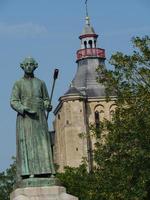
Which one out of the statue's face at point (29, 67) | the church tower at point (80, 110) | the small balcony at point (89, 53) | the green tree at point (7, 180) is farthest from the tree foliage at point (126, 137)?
the small balcony at point (89, 53)

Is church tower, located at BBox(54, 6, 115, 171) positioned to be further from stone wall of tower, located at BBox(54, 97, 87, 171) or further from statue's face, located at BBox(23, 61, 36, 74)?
statue's face, located at BBox(23, 61, 36, 74)

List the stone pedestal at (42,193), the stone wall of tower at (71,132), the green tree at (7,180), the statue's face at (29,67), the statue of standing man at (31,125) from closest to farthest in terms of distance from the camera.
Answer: the stone pedestal at (42,193), the statue of standing man at (31,125), the statue's face at (29,67), the green tree at (7,180), the stone wall of tower at (71,132)

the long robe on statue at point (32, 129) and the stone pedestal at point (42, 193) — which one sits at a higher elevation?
the long robe on statue at point (32, 129)

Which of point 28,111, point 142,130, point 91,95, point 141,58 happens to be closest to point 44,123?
point 28,111

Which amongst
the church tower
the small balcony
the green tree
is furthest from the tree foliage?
the small balcony

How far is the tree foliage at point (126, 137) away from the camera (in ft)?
137

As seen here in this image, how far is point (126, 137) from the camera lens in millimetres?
43312

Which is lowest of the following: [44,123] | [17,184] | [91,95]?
[17,184]

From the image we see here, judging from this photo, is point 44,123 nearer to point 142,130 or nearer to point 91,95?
point 142,130

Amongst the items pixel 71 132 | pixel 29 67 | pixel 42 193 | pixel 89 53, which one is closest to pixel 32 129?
pixel 29 67

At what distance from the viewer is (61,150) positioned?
129 m

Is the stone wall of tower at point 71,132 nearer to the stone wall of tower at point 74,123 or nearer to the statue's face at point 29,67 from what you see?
the stone wall of tower at point 74,123

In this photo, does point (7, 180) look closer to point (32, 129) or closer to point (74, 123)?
point (74, 123)

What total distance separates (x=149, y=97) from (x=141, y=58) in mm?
3201
